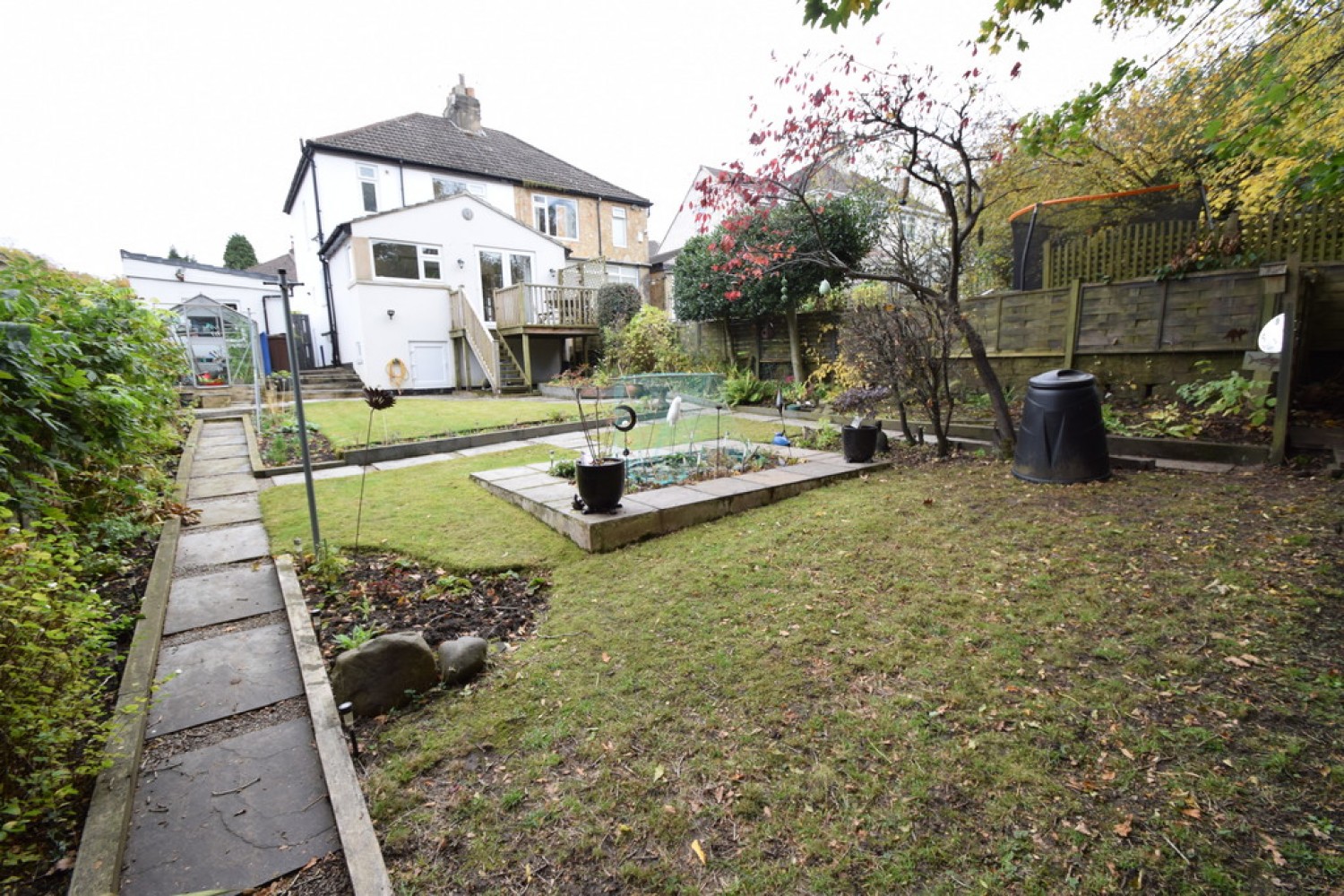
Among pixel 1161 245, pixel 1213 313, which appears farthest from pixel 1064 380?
pixel 1161 245

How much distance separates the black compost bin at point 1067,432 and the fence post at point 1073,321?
8.52 feet

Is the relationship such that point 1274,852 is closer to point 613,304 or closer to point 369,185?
point 613,304

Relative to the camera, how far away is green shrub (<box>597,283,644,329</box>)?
626 inches

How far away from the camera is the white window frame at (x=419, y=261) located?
14.5m

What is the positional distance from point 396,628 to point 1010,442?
6156 millimetres

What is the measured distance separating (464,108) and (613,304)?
1159 centimetres

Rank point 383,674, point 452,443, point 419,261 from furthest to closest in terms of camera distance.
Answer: point 419,261 → point 452,443 → point 383,674

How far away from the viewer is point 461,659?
2.61 meters

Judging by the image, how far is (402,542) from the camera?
4.27 m

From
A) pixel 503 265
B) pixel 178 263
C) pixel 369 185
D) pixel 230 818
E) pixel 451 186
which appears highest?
pixel 451 186

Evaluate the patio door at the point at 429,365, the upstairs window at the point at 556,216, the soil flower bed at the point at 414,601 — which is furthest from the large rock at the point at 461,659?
the upstairs window at the point at 556,216

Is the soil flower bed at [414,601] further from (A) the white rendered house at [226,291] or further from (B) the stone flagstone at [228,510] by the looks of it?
(A) the white rendered house at [226,291]

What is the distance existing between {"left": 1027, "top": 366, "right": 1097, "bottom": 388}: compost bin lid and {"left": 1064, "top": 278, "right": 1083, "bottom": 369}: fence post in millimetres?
2431

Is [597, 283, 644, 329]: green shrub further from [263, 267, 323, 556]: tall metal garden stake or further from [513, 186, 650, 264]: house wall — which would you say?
[263, 267, 323, 556]: tall metal garden stake
